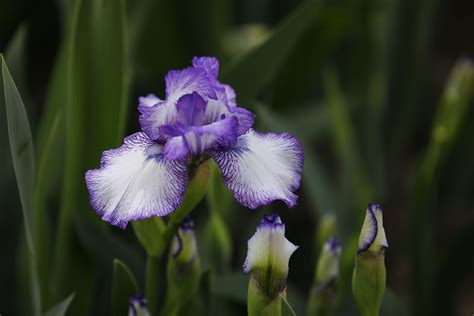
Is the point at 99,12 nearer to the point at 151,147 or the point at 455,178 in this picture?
the point at 151,147

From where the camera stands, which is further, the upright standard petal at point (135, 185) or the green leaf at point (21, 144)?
the green leaf at point (21, 144)

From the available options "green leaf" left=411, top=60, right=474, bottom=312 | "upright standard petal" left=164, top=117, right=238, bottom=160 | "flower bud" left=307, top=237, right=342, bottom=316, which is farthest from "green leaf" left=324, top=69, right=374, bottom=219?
"upright standard petal" left=164, top=117, right=238, bottom=160

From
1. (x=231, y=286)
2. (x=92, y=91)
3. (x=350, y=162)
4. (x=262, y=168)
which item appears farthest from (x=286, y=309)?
(x=350, y=162)

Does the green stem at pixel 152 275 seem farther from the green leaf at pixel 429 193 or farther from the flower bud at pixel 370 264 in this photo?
the green leaf at pixel 429 193

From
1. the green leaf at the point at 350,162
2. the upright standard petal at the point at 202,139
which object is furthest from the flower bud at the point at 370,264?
the green leaf at the point at 350,162

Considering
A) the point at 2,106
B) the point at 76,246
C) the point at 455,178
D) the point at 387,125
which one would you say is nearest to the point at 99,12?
the point at 2,106

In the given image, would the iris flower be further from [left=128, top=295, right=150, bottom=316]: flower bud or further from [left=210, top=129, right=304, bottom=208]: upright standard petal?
[left=128, top=295, right=150, bottom=316]: flower bud

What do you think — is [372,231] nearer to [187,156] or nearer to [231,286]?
[187,156]
